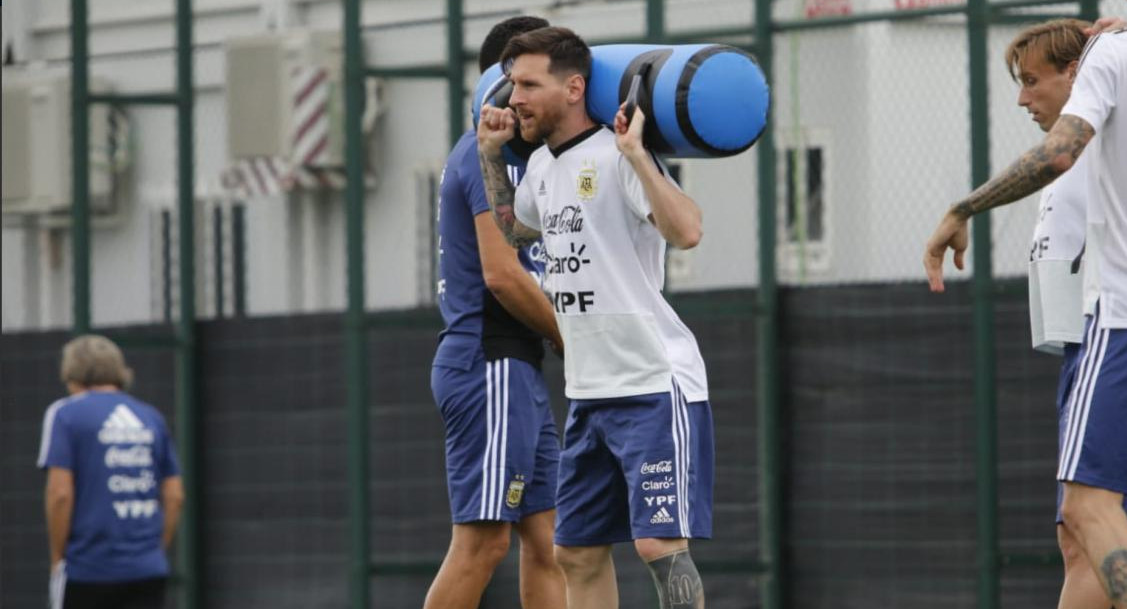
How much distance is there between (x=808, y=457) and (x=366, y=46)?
3.17 meters

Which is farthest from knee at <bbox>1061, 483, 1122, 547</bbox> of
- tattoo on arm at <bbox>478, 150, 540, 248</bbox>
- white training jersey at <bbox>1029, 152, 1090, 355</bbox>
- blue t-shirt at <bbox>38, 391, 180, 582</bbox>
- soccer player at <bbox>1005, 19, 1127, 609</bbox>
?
blue t-shirt at <bbox>38, 391, 180, 582</bbox>

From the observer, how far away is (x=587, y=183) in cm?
618

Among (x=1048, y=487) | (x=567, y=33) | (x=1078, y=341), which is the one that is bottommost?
(x=1048, y=487)

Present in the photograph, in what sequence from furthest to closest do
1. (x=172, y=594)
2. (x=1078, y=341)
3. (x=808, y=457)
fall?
1. (x=172, y=594)
2. (x=808, y=457)
3. (x=1078, y=341)

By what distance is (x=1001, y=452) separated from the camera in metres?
9.35

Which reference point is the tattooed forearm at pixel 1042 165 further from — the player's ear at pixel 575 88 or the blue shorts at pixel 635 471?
the player's ear at pixel 575 88

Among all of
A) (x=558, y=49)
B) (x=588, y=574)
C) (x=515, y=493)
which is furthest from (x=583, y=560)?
(x=558, y=49)

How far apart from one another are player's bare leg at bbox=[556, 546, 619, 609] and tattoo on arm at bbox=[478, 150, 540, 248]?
3.07ft

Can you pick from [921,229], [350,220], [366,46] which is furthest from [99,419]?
[921,229]

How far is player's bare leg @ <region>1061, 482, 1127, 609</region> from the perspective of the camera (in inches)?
233

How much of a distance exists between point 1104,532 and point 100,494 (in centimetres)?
482

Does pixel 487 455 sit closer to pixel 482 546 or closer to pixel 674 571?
pixel 482 546

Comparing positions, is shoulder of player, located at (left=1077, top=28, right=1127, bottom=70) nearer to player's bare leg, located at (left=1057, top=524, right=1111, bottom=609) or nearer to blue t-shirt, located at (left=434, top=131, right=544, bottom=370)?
player's bare leg, located at (left=1057, top=524, right=1111, bottom=609)

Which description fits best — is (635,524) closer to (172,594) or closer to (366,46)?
(366,46)
